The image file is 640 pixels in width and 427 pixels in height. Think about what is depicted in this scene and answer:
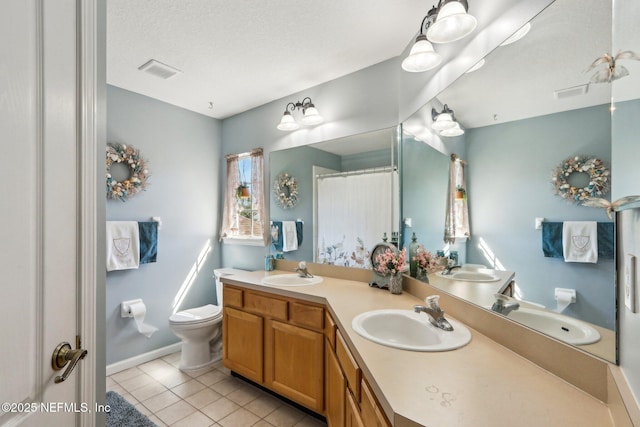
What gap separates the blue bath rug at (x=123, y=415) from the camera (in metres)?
1.89

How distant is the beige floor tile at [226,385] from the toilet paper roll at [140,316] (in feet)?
2.84

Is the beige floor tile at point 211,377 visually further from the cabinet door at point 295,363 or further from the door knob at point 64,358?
the door knob at point 64,358

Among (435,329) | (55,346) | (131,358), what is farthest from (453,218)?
(131,358)

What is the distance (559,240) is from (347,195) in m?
1.60

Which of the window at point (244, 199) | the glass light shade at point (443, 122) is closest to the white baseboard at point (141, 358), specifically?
the window at point (244, 199)

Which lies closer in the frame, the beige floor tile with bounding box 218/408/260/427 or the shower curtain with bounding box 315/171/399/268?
Answer: the beige floor tile with bounding box 218/408/260/427

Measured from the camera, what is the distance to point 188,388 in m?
2.35

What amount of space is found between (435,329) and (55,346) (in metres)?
1.36

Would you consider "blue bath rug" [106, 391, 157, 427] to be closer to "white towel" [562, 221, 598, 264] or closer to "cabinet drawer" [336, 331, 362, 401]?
"cabinet drawer" [336, 331, 362, 401]

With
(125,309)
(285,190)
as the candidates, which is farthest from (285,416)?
(285,190)

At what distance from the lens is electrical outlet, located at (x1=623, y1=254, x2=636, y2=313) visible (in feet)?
2.16

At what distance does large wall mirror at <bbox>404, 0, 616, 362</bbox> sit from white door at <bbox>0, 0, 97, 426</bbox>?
1.49 m

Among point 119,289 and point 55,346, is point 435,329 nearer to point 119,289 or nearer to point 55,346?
point 55,346

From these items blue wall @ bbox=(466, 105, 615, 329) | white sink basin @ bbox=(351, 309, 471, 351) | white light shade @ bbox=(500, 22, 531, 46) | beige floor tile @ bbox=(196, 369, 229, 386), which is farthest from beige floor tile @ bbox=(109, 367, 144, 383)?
white light shade @ bbox=(500, 22, 531, 46)
